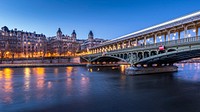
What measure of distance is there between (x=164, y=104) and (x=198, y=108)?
135 inches

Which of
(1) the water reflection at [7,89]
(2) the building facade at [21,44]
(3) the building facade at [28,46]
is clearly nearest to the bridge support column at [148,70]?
(1) the water reflection at [7,89]

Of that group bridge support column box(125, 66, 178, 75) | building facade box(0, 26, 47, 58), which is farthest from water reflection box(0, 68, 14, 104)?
building facade box(0, 26, 47, 58)

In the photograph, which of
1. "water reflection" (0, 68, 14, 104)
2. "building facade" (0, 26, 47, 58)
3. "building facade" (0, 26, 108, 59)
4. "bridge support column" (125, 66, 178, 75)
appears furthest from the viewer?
"building facade" (0, 26, 108, 59)

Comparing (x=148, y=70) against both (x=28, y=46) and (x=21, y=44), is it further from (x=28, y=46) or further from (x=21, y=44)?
(x=28, y=46)

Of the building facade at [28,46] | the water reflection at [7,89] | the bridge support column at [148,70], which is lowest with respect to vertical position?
the water reflection at [7,89]

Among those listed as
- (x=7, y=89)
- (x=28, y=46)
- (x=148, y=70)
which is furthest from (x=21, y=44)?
(x=7, y=89)

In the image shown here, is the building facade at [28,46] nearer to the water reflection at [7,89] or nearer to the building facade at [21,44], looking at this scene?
the building facade at [21,44]

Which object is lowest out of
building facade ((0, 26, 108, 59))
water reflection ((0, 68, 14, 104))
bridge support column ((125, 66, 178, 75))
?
water reflection ((0, 68, 14, 104))

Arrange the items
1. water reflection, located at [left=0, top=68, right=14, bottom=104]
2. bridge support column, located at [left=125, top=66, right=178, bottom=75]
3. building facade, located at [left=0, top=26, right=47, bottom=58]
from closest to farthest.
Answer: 1. water reflection, located at [left=0, top=68, right=14, bottom=104]
2. bridge support column, located at [left=125, top=66, right=178, bottom=75]
3. building facade, located at [left=0, top=26, right=47, bottom=58]

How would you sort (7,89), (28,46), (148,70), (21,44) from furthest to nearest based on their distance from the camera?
(28,46) → (21,44) → (148,70) → (7,89)

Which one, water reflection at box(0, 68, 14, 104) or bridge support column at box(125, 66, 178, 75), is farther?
bridge support column at box(125, 66, 178, 75)

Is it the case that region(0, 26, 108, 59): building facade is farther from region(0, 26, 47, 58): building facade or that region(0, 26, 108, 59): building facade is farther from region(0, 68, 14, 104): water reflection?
region(0, 68, 14, 104): water reflection

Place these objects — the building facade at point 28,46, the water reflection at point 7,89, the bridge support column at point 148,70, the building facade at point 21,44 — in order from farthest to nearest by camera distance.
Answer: the building facade at point 28,46, the building facade at point 21,44, the bridge support column at point 148,70, the water reflection at point 7,89

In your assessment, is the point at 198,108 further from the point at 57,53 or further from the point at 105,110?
the point at 57,53
